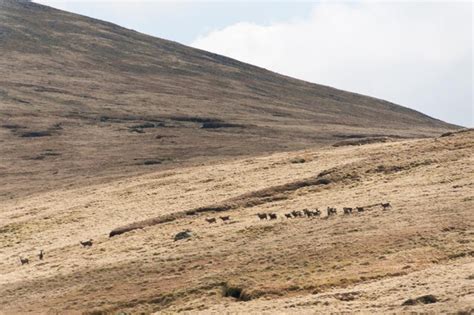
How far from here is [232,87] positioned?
181500 millimetres

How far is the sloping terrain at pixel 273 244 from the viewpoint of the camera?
37.6 metres

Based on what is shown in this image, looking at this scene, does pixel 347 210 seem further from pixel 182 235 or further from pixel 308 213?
pixel 182 235

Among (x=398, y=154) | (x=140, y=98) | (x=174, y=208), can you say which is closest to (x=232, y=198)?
(x=174, y=208)

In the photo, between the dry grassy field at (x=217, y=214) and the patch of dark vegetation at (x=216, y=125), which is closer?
the dry grassy field at (x=217, y=214)

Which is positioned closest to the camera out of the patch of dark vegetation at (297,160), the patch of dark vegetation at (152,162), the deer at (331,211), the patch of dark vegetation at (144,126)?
the deer at (331,211)

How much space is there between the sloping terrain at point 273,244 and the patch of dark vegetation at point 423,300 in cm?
6

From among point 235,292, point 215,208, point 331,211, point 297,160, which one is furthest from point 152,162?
point 235,292

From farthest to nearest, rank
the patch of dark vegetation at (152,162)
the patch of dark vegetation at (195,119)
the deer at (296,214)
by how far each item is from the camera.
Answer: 1. the patch of dark vegetation at (195,119)
2. the patch of dark vegetation at (152,162)
3. the deer at (296,214)

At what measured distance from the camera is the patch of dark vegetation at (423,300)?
105ft

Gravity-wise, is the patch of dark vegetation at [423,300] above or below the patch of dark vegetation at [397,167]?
below

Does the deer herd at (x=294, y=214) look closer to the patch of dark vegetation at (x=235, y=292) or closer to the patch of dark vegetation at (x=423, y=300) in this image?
the patch of dark vegetation at (x=235, y=292)

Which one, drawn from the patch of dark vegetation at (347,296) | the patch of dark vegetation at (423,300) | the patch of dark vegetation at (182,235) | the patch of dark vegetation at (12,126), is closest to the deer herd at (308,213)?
the patch of dark vegetation at (182,235)

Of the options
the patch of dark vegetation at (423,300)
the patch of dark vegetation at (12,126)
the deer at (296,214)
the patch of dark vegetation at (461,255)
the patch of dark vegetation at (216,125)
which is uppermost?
the patch of dark vegetation at (216,125)

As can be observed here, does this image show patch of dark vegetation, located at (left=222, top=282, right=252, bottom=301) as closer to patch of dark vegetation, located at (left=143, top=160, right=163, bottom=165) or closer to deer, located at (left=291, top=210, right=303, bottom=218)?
deer, located at (left=291, top=210, right=303, bottom=218)
